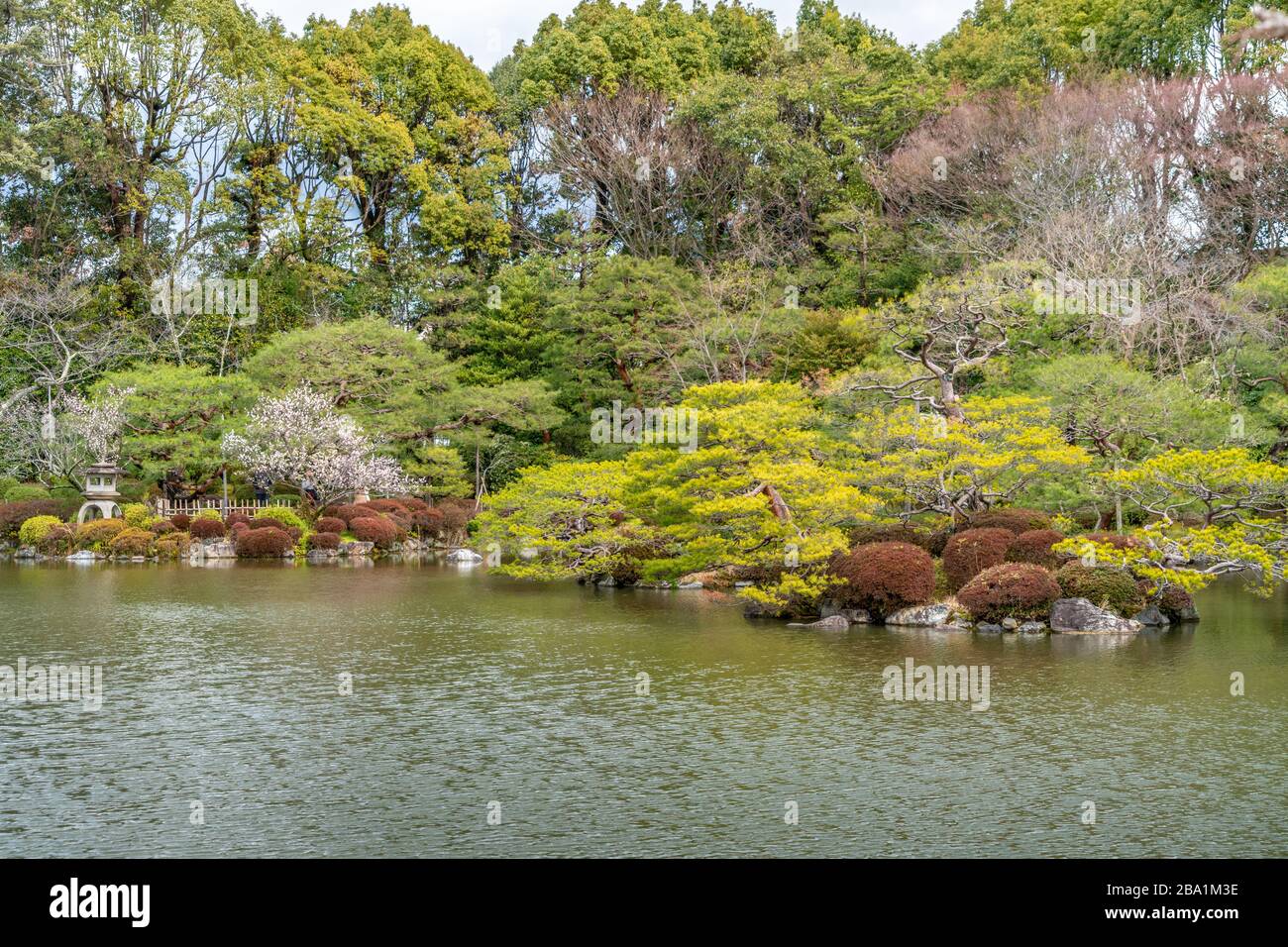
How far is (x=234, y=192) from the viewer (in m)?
41.4

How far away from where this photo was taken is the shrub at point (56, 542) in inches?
1177

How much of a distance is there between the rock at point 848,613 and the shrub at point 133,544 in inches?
767

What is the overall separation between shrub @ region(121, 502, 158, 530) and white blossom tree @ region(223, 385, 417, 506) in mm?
2716

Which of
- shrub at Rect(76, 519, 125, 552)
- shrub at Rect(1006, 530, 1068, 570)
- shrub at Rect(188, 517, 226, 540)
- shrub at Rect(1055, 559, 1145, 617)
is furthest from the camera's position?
shrub at Rect(188, 517, 226, 540)

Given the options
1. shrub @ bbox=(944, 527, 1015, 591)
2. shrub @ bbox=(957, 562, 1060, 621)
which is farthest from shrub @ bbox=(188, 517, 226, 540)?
shrub @ bbox=(957, 562, 1060, 621)

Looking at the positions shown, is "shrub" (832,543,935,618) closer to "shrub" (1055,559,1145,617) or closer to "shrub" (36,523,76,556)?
"shrub" (1055,559,1145,617)

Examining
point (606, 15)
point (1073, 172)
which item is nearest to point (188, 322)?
point (606, 15)

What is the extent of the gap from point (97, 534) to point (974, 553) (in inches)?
920

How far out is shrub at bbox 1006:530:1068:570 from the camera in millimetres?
15625

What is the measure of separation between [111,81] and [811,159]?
79.1 ft

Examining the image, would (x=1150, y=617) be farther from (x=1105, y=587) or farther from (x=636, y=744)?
(x=636, y=744)

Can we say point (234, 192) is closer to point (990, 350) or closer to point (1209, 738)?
point (990, 350)

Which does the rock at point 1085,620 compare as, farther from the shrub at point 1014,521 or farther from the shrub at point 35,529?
the shrub at point 35,529

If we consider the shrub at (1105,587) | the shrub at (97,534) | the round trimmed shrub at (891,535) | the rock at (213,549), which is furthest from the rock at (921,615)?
the shrub at (97,534)
